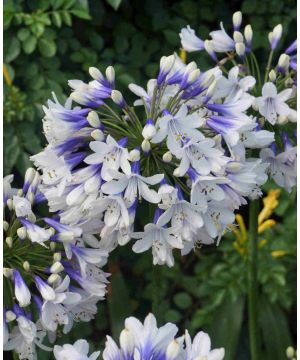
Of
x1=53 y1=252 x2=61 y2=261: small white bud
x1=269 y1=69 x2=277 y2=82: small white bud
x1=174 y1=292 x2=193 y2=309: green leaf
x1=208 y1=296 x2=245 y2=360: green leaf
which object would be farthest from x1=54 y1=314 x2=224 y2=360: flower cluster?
x1=174 y1=292 x2=193 y2=309: green leaf

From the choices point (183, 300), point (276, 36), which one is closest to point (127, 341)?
point (276, 36)

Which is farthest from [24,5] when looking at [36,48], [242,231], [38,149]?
[242,231]

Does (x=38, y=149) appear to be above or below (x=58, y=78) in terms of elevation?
below

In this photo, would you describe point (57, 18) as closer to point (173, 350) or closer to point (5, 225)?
point (5, 225)

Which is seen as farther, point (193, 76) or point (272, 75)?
point (272, 75)

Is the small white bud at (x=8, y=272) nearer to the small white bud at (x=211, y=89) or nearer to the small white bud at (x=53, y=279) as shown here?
the small white bud at (x=53, y=279)

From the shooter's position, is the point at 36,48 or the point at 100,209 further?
the point at 36,48

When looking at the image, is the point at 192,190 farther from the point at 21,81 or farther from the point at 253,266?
the point at 21,81
